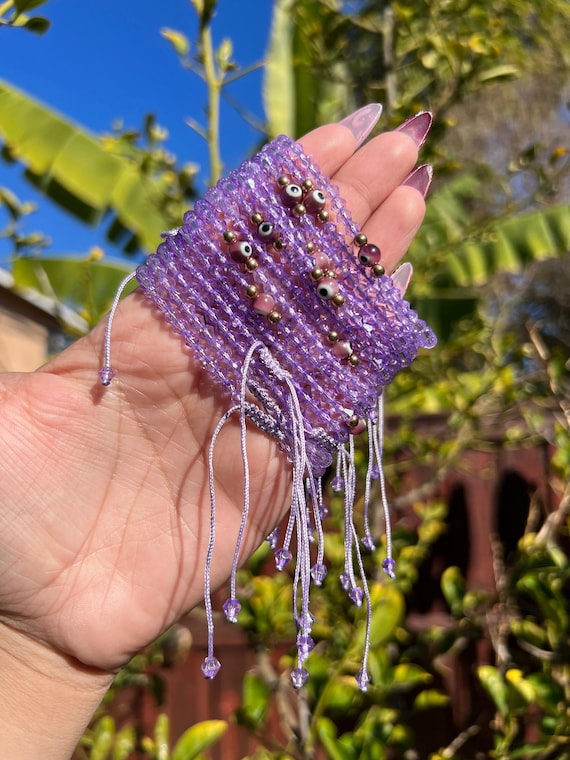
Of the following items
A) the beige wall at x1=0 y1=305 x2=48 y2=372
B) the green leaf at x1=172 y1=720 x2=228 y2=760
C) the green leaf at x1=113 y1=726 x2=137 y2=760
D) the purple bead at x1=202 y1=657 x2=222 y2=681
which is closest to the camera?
the purple bead at x1=202 y1=657 x2=222 y2=681

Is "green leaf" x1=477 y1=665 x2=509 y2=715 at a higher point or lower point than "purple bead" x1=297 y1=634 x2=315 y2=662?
lower

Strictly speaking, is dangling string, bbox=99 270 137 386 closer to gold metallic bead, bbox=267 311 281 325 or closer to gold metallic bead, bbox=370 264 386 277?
gold metallic bead, bbox=267 311 281 325

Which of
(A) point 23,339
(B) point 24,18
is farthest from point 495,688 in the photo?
(A) point 23,339

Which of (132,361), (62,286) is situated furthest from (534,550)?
(62,286)

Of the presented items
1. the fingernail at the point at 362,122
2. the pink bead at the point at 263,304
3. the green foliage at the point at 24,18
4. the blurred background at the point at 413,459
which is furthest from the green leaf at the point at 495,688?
the green foliage at the point at 24,18

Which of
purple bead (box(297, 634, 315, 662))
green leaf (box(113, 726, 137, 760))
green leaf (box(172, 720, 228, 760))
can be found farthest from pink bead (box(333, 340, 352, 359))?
green leaf (box(113, 726, 137, 760))

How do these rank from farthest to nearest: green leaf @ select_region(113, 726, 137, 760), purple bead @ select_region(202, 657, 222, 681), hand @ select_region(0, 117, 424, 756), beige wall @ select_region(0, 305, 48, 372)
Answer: beige wall @ select_region(0, 305, 48, 372) → green leaf @ select_region(113, 726, 137, 760) → hand @ select_region(0, 117, 424, 756) → purple bead @ select_region(202, 657, 222, 681)

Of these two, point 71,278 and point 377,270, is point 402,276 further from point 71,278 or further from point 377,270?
point 71,278
